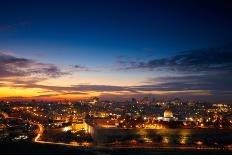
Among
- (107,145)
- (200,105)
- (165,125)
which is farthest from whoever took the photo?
(200,105)

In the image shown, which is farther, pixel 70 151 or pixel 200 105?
pixel 200 105

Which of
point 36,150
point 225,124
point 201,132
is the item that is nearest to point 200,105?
point 225,124

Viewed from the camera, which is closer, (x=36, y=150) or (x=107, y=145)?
(x=36, y=150)

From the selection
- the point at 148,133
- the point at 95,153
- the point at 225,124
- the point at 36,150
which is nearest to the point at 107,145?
the point at 95,153

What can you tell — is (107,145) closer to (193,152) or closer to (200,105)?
(193,152)

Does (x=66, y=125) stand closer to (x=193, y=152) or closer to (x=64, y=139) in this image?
(x=64, y=139)

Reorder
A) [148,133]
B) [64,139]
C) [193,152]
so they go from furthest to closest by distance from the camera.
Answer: [148,133], [64,139], [193,152]
